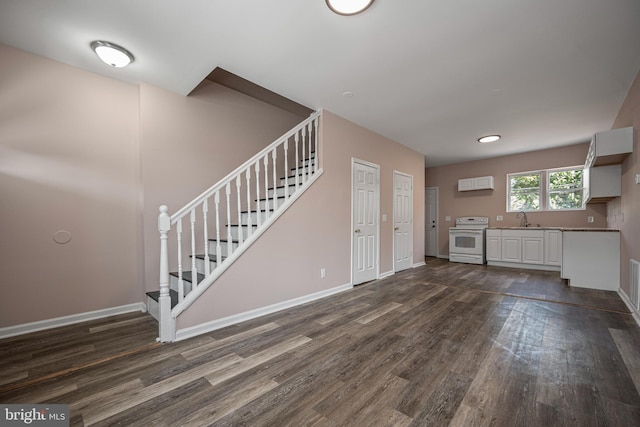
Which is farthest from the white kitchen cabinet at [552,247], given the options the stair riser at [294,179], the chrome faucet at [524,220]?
the stair riser at [294,179]

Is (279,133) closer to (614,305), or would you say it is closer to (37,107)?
(37,107)

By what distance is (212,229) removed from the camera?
3721mm

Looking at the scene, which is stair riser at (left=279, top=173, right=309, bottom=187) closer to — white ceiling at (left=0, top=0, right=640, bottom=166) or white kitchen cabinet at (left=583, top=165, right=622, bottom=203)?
white ceiling at (left=0, top=0, right=640, bottom=166)

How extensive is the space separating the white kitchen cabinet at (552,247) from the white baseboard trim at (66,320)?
7569mm

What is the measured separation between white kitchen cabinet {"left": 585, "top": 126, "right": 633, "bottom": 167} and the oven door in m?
3.21

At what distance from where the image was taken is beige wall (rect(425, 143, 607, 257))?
5.63 metres

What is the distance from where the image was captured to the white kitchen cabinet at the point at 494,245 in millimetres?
6199

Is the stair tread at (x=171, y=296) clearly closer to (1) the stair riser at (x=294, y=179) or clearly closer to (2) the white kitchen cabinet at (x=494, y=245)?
(1) the stair riser at (x=294, y=179)

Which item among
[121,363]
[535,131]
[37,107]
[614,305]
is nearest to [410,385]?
[121,363]

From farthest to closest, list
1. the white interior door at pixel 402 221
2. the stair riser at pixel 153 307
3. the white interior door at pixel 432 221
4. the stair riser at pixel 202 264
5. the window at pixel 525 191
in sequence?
1. the white interior door at pixel 432 221
2. the window at pixel 525 191
3. the white interior door at pixel 402 221
4. the stair riser at pixel 202 264
5. the stair riser at pixel 153 307

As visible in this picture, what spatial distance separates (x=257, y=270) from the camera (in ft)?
9.90

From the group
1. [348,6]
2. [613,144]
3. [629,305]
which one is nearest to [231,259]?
[348,6]

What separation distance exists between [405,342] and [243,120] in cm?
378

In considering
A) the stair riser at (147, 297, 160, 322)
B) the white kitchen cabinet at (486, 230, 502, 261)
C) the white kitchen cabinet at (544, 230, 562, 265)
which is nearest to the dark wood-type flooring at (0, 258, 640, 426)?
the stair riser at (147, 297, 160, 322)
